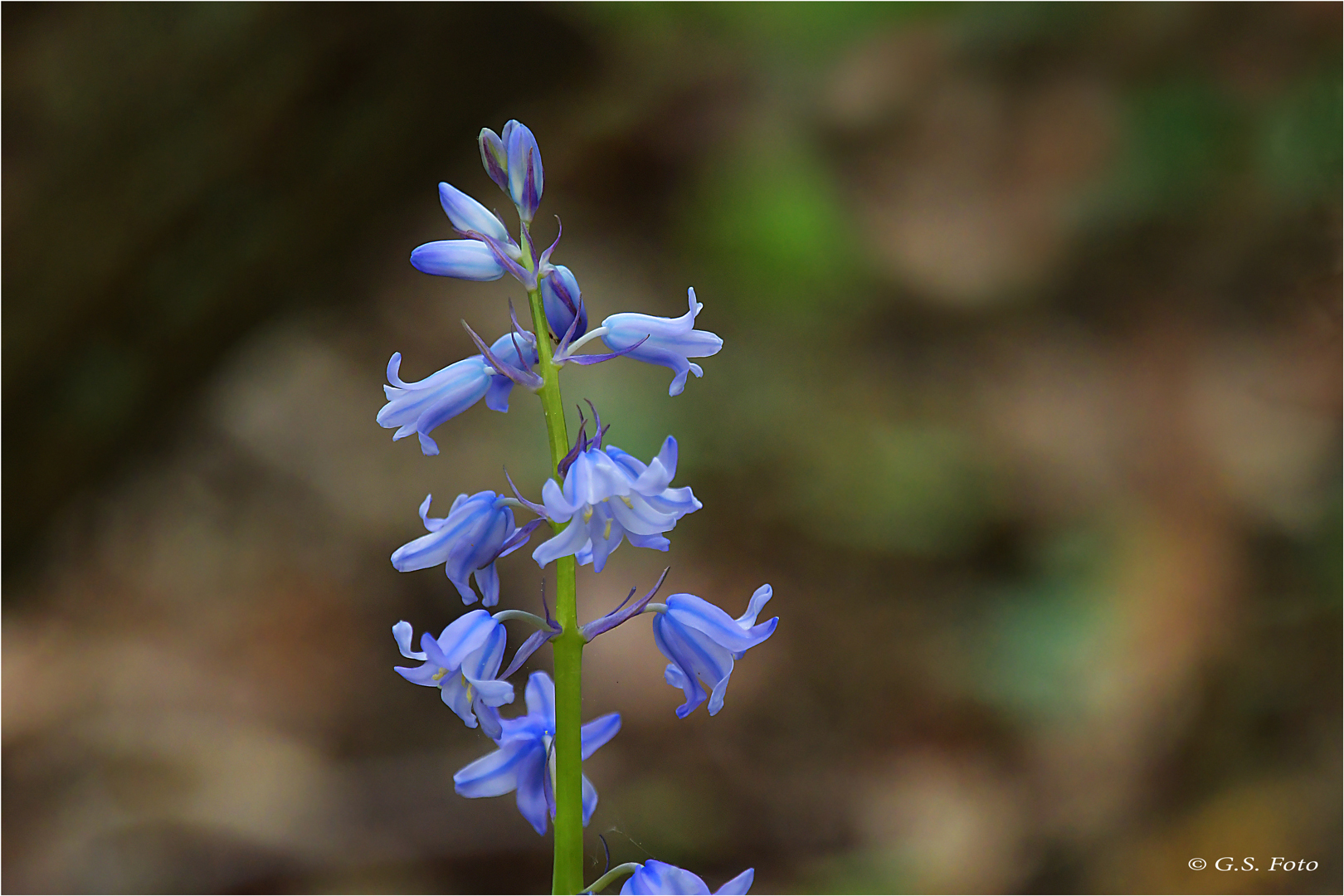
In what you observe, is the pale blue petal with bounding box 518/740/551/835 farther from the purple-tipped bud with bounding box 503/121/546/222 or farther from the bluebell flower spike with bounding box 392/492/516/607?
the purple-tipped bud with bounding box 503/121/546/222

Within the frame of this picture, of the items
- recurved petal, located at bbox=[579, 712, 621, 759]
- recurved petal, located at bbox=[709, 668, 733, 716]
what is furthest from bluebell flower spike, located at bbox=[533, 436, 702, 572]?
recurved petal, located at bbox=[579, 712, 621, 759]

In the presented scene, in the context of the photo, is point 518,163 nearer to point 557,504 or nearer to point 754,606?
point 557,504

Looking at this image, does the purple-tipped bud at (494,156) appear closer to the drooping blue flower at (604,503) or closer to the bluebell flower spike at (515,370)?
the bluebell flower spike at (515,370)

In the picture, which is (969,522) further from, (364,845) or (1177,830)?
(364,845)

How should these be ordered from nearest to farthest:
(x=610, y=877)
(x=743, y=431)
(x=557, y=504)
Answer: (x=557, y=504) < (x=610, y=877) < (x=743, y=431)

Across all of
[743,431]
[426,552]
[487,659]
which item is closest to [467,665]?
[487,659]

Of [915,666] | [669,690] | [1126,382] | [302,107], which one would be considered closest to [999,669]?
[915,666]
